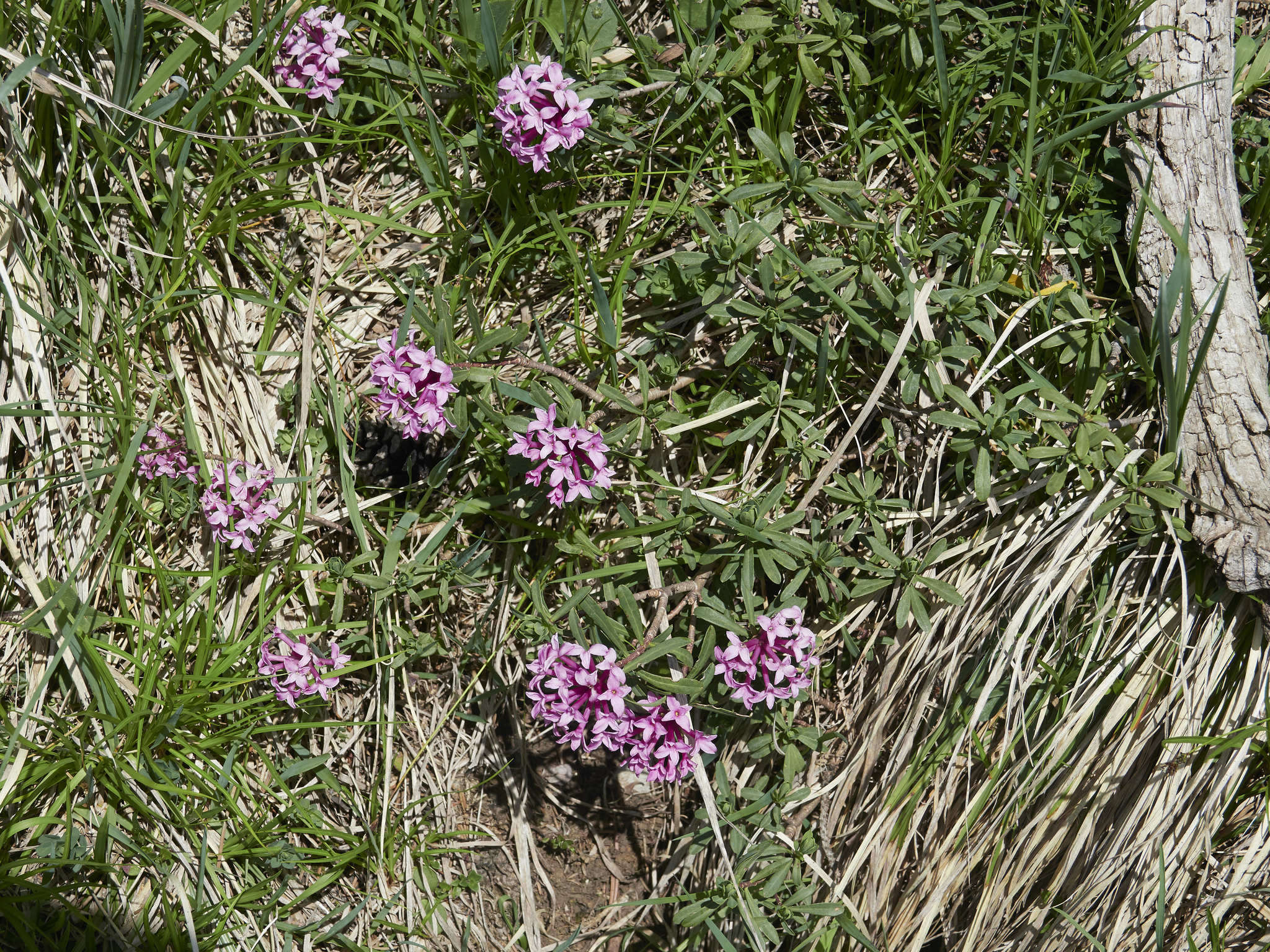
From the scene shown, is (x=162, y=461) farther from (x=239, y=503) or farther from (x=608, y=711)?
(x=608, y=711)

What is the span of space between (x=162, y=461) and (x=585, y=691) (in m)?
1.37

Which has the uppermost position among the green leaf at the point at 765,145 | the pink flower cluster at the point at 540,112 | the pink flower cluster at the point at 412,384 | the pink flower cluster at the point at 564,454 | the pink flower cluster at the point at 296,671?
the pink flower cluster at the point at 540,112

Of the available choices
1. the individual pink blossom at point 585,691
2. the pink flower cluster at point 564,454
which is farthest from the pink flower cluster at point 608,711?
the pink flower cluster at point 564,454

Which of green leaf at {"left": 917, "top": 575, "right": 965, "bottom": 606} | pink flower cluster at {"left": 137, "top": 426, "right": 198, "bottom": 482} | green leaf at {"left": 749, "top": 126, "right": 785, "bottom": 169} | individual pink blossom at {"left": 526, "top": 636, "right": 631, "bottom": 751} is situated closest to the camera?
individual pink blossom at {"left": 526, "top": 636, "right": 631, "bottom": 751}

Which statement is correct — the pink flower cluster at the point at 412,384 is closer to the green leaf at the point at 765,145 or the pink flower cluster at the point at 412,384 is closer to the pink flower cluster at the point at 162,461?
the pink flower cluster at the point at 162,461

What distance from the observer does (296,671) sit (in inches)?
100

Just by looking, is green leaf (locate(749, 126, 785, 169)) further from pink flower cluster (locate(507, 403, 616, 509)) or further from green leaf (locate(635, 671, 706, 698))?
green leaf (locate(635, 671, 706, 698))

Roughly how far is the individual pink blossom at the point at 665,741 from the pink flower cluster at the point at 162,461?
1428 millimetres

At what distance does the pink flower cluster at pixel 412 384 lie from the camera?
7.08ft

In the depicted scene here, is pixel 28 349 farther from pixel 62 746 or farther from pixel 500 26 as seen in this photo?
pixel 500 26

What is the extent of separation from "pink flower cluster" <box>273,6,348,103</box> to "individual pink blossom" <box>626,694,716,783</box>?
1884 millimetres

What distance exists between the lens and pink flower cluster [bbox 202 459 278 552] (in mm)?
2502

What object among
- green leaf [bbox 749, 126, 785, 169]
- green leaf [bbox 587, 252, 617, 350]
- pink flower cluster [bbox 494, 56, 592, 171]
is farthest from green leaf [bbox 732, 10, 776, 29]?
green leaf [bbox 587, 252, 617, 350]

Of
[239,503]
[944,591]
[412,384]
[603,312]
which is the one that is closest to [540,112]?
[603,312]
